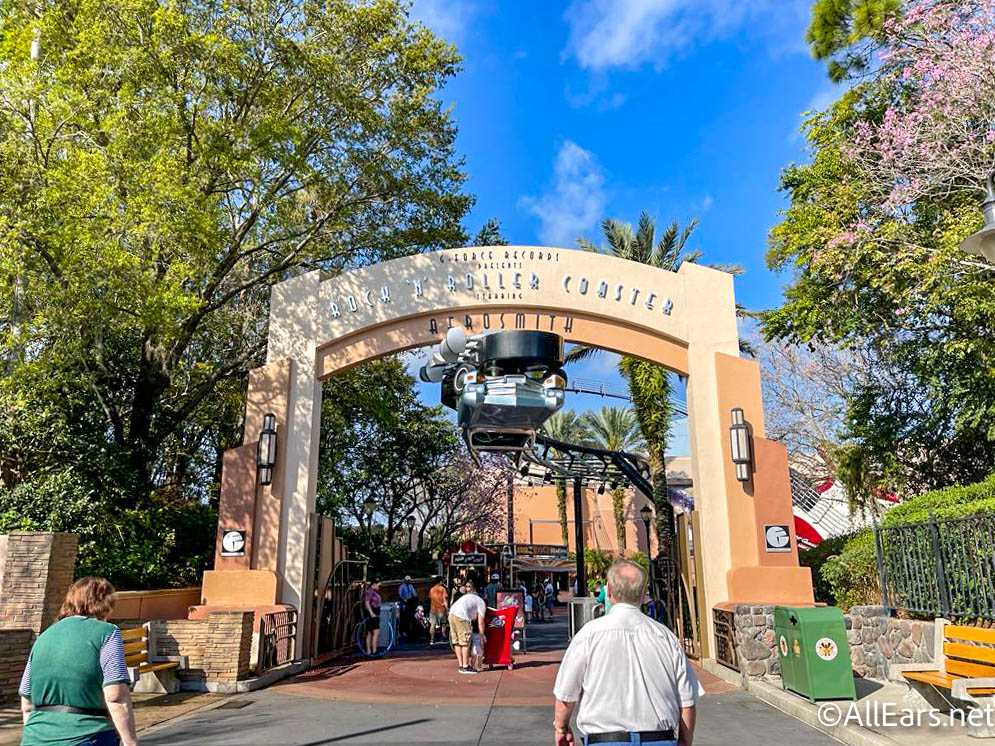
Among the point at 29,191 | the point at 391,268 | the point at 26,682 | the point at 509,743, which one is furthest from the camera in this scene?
the point at 391,268

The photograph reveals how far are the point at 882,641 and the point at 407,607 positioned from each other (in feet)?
43.4

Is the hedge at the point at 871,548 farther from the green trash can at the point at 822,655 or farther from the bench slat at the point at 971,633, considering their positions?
the green trash can at the point at 822,655

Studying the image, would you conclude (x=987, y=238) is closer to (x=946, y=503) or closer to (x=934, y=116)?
(x=946, y=503)

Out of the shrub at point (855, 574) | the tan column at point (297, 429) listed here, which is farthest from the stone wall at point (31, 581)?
the shrub at point (855, 574)

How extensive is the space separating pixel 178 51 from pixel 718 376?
11.9m

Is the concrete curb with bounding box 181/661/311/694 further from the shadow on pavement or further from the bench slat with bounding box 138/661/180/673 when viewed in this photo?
the shadow on pavement

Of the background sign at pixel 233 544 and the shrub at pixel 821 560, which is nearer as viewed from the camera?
the background sign at pixel 233 544

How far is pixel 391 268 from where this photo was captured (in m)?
15.0

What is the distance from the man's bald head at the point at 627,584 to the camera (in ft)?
11.7

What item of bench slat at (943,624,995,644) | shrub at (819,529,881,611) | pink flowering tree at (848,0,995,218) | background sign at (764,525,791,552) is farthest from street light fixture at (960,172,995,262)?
shrub at (819,529,881,611)

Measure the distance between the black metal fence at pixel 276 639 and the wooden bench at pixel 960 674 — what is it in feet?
28.4

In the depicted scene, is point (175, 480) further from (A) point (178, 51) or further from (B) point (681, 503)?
(B) point (681, 503)

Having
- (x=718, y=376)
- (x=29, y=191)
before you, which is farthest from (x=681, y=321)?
(x=29, y=191)

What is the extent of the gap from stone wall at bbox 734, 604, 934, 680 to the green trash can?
1273mm
